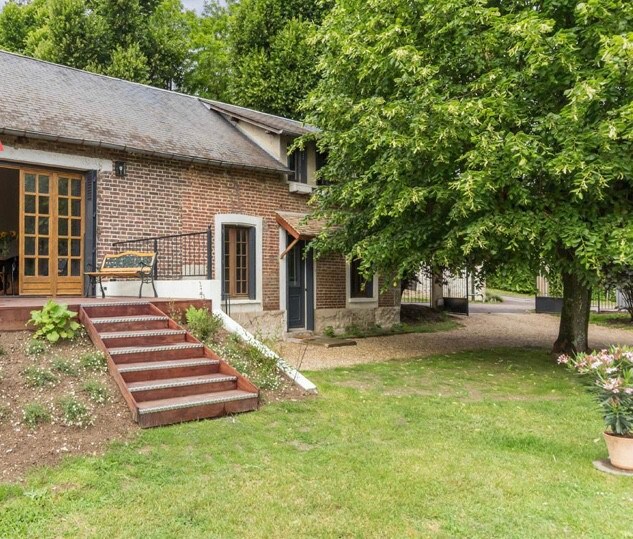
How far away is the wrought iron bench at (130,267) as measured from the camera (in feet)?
28.5

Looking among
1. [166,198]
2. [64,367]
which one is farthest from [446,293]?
[64,367]

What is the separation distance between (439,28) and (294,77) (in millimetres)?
13674

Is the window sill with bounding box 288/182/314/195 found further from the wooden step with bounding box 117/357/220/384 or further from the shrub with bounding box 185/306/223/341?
the wooden step with bounding box 117/357/220/384

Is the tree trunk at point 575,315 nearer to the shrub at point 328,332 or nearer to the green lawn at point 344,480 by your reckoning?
the green lawn at point 344,480

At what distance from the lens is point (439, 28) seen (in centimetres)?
863

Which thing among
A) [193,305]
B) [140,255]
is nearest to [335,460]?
[193,305]

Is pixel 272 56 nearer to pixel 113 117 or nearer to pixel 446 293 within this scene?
pixel 113 117

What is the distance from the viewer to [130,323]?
7070mm

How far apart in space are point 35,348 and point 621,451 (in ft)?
19.6

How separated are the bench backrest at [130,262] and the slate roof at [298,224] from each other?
12.6ft

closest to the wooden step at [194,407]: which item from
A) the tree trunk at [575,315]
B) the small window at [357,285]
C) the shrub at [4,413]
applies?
the shrub at [4,413]

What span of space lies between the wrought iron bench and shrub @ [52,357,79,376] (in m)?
2.87

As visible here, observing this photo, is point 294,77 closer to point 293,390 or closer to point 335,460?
point 293,390

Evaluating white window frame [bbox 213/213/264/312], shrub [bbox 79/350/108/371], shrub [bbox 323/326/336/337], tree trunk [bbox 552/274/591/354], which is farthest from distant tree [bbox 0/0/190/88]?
tree trunk [bbox 552/274/591/354]
